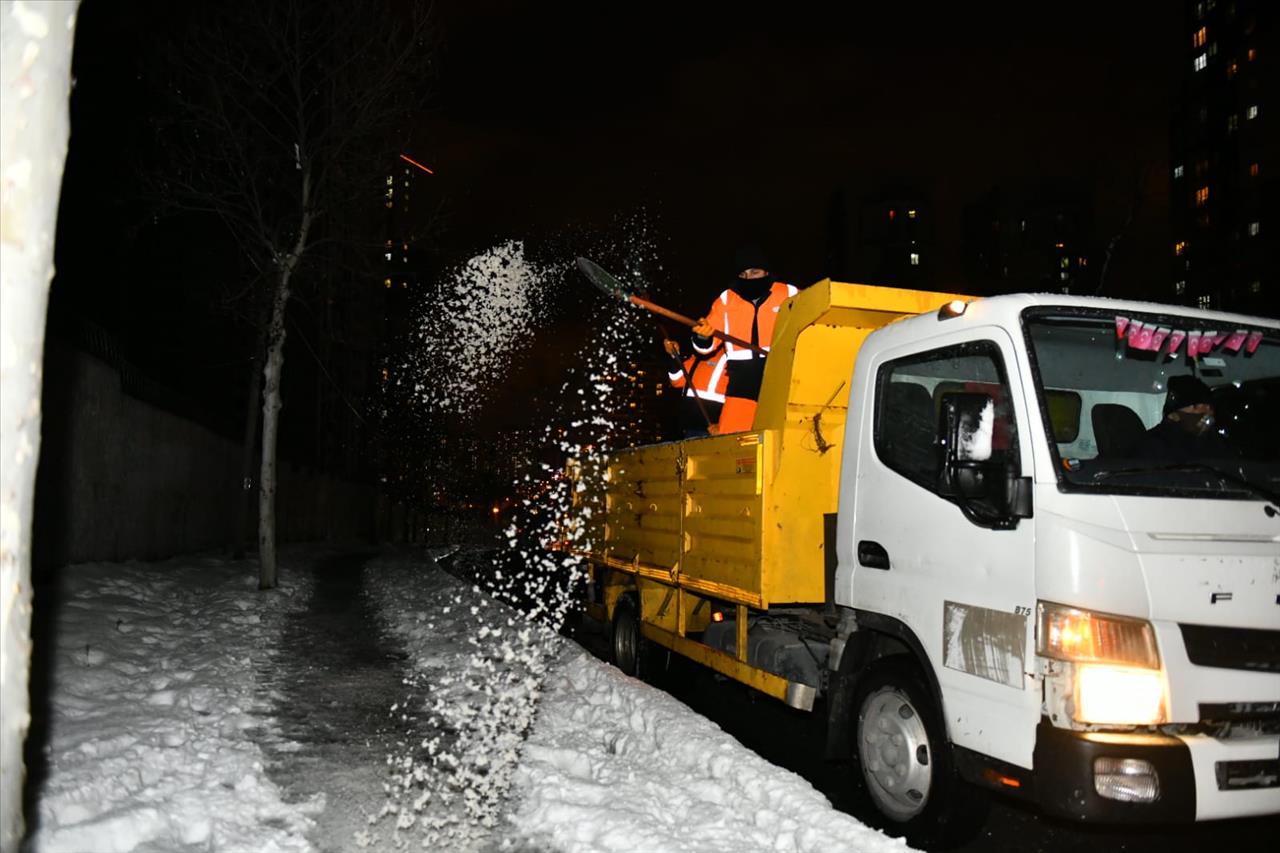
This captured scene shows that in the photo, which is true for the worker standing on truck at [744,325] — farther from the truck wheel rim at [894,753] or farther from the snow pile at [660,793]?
the truck wheel rim at [894,753]

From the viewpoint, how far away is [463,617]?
11477mm

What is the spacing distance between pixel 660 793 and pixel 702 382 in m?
3.84

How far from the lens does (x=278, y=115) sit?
49.2ft

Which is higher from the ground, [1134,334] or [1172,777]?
[1134,334]

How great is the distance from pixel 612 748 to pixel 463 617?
5.69 meters

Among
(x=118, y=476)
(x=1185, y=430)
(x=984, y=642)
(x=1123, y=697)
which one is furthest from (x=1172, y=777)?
(x=118, y=476)

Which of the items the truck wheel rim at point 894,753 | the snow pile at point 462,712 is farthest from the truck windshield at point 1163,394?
the snow pile at point 462,712

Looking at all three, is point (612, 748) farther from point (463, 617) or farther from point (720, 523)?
point (463, 617)

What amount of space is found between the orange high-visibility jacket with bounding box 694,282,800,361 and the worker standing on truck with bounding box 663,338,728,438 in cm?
18

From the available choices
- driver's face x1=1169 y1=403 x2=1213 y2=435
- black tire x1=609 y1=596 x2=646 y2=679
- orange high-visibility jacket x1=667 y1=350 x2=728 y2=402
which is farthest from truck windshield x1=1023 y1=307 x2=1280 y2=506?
black tire x1=609 y1=596 x2=646 y2=679

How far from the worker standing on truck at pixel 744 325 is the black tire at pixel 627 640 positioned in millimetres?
1920

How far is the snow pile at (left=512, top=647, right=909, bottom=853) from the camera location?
175 inches

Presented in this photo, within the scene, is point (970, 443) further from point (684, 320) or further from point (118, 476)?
point (118, 476)

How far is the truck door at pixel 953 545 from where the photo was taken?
13.0 ft
